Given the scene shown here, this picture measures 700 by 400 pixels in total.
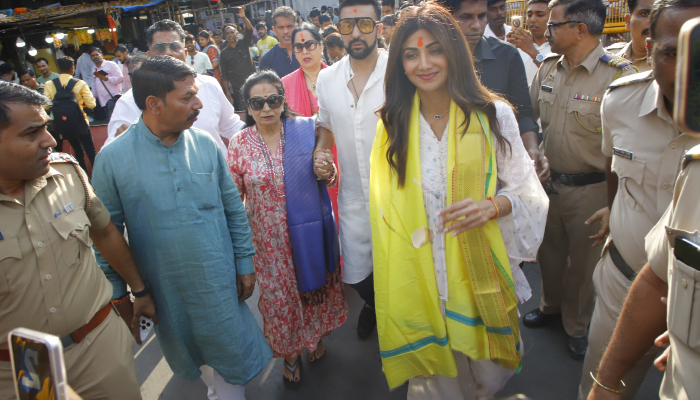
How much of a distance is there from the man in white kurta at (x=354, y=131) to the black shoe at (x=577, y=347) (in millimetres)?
1298

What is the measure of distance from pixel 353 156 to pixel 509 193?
1.06 meters

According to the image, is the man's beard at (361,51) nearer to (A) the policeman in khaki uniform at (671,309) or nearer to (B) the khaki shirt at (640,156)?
(B) the khaki shirt at (640,156)

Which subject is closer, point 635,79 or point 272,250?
point 635,79

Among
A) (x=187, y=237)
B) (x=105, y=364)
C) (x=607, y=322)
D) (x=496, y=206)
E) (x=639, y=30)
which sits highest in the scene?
Result: (x=639, y=30)

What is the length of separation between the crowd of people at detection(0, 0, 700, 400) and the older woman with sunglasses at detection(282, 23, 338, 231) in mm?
1007

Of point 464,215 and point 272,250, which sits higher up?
point 464,215

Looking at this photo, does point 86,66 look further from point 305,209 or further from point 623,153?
point 623,153

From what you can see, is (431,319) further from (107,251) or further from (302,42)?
(302,42)

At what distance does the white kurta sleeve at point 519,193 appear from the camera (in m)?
1.88

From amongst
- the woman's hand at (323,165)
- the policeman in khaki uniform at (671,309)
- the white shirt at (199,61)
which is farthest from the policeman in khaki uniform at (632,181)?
the white shirt at (199,61)

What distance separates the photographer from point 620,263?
189 centimetres

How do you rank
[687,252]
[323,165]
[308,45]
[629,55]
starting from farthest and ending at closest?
[308,45] < [629,55] < [323,165] < [687,252]

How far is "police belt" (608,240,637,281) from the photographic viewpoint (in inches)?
72.7

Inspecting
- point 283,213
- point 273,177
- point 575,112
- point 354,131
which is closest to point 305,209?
point 283,213
